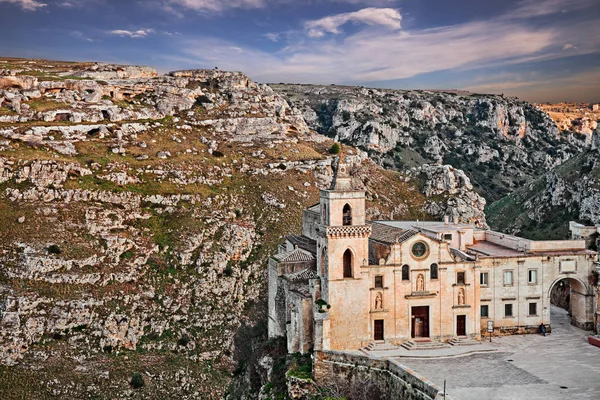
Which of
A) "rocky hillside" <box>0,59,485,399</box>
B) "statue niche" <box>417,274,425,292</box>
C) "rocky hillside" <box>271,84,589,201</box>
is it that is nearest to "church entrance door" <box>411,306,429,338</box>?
"statue niche" <box>417,274,425,292</box>

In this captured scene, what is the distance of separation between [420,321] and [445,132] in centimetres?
14177

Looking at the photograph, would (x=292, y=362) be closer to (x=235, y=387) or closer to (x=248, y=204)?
(x=235, y=387)

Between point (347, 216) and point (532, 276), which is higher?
point (347, 216)

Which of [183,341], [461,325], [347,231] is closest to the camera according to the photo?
[347,231]

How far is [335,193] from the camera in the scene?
3972cm

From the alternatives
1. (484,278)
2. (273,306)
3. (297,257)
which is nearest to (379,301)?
(484,278)

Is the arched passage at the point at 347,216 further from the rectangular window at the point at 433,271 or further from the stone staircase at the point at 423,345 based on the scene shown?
the stone staircase at the point at 423,345

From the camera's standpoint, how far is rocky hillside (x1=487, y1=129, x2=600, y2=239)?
86500 mm

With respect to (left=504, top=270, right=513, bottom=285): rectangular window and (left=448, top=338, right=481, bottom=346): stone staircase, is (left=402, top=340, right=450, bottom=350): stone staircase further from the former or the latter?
(left=504, top=270, right=513, bottom=285): rectangular window

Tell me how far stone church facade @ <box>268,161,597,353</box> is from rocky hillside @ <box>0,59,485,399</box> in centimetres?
2171

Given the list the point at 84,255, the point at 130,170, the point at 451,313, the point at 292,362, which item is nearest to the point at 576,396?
the point at 451,313

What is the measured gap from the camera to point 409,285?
135ft

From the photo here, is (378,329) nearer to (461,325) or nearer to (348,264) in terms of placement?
(348,264)

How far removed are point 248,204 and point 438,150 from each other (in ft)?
302
